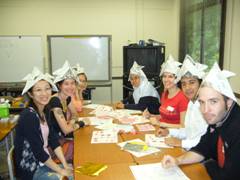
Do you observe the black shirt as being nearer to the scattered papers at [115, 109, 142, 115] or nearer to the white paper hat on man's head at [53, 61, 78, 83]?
the scattered papers at [115, 109, 142, 115]

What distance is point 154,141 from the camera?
2074 mm

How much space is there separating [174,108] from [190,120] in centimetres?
57

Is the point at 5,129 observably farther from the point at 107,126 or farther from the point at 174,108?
the point at 174,108

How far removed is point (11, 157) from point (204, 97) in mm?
1409

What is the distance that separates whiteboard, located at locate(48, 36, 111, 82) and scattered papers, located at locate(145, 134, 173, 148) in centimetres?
358

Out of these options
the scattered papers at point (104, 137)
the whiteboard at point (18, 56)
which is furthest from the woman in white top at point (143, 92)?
the whiteboard at point (18, 56)

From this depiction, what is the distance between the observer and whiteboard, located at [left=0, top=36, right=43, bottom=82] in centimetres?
535

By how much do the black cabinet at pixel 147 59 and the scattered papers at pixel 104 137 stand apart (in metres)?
2.85

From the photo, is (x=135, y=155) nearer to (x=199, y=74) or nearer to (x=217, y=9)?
(x=199, y=74)

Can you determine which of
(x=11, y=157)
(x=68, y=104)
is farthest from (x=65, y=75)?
(x=11, y=157)

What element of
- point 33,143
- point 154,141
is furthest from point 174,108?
point 33,143

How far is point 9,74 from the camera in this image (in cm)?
542

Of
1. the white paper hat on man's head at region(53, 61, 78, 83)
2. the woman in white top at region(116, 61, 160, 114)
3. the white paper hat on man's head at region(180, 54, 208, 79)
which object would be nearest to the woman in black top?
the white paper hat on man's head at region(53, 61, 78, 83)

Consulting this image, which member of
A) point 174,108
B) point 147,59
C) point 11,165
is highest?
point 147,59
